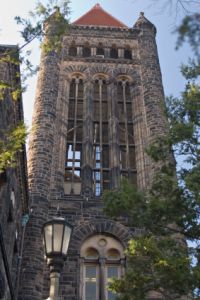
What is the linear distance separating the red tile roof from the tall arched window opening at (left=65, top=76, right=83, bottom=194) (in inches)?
418

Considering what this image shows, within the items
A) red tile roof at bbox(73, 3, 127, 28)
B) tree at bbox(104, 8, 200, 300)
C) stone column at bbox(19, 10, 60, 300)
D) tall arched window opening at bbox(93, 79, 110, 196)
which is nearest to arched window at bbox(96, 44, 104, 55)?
stone column at bbox(19, 10, 60, 300)

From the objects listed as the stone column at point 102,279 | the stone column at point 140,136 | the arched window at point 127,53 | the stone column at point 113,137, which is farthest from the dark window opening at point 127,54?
the stone column at point 102,279

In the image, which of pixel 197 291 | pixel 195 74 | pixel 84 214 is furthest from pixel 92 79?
pixel 197 291

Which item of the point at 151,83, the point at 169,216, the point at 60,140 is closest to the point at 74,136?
the point at 60,140

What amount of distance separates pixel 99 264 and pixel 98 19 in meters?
24.6

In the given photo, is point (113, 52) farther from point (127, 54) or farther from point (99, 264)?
point (99, 264)

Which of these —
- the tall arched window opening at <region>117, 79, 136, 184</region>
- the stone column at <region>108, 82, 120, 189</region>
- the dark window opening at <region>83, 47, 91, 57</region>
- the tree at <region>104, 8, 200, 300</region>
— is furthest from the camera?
the dark window opening at <region>83, 47, 91, 57</region>

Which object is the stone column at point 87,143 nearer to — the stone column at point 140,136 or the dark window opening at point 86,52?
the stone column at point 140,136

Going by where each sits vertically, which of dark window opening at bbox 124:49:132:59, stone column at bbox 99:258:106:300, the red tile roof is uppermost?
the red tile roof

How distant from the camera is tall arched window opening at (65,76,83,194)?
21.7 metres

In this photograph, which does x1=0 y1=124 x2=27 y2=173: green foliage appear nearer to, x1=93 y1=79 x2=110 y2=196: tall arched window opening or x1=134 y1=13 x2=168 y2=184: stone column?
x1=93 y1=79 x2=110 y2=196: tall arched window opening

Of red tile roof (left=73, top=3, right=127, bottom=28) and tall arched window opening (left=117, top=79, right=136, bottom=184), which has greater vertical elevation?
red tile roof (left=73, top=3, right=127, bottom=28)

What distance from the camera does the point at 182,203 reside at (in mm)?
11352

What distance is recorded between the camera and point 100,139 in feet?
78.8
